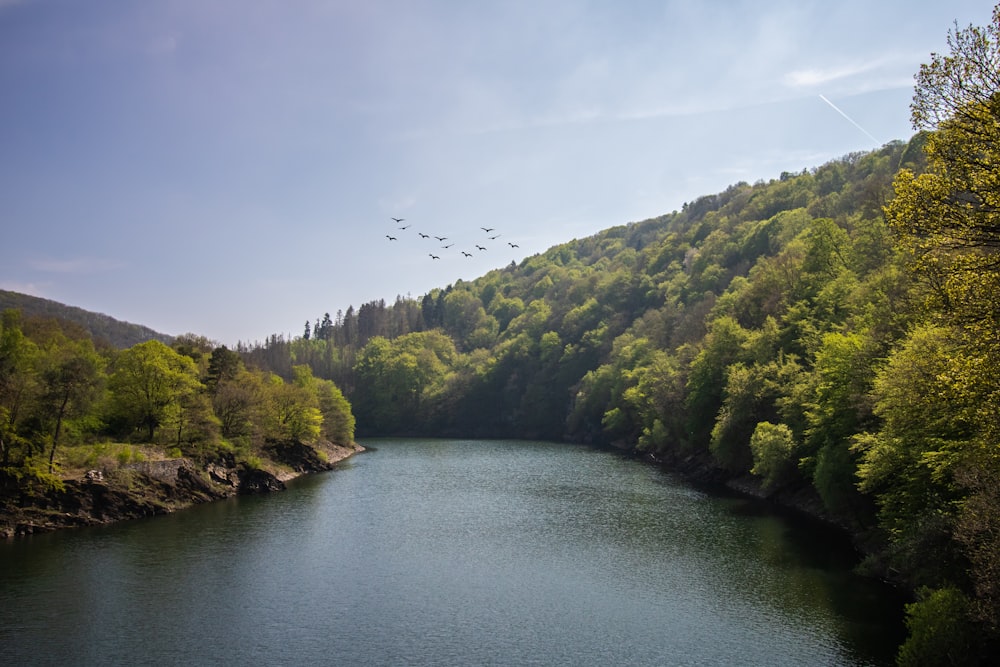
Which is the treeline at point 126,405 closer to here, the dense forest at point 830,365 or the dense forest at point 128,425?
the dense forest at point 128,425

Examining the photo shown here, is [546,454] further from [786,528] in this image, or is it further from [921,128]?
[921,128]

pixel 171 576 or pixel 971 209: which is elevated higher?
pixel 971 209

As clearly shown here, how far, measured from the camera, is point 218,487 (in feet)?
209

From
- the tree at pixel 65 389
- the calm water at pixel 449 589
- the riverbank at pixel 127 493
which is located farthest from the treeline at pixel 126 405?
the calm water at pixel 449 589

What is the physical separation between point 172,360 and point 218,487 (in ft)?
42.5

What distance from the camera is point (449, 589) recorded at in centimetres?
3597

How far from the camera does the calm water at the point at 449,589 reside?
27812mm

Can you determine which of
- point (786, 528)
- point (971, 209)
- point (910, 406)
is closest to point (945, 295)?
point (971, 209)

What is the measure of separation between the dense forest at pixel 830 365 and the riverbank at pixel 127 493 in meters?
45.0

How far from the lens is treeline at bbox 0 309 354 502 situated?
Result: 49938 mm

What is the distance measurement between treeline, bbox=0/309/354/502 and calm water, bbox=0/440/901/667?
7.77m

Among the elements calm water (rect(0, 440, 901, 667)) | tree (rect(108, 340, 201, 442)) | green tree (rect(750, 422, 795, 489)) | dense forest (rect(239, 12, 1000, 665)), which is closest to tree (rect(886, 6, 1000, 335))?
dense forest (rect(239, 12, 1000, 665))

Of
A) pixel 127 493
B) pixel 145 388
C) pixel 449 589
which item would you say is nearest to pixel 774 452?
pixel 449 589

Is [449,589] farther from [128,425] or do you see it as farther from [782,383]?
[128,425]
